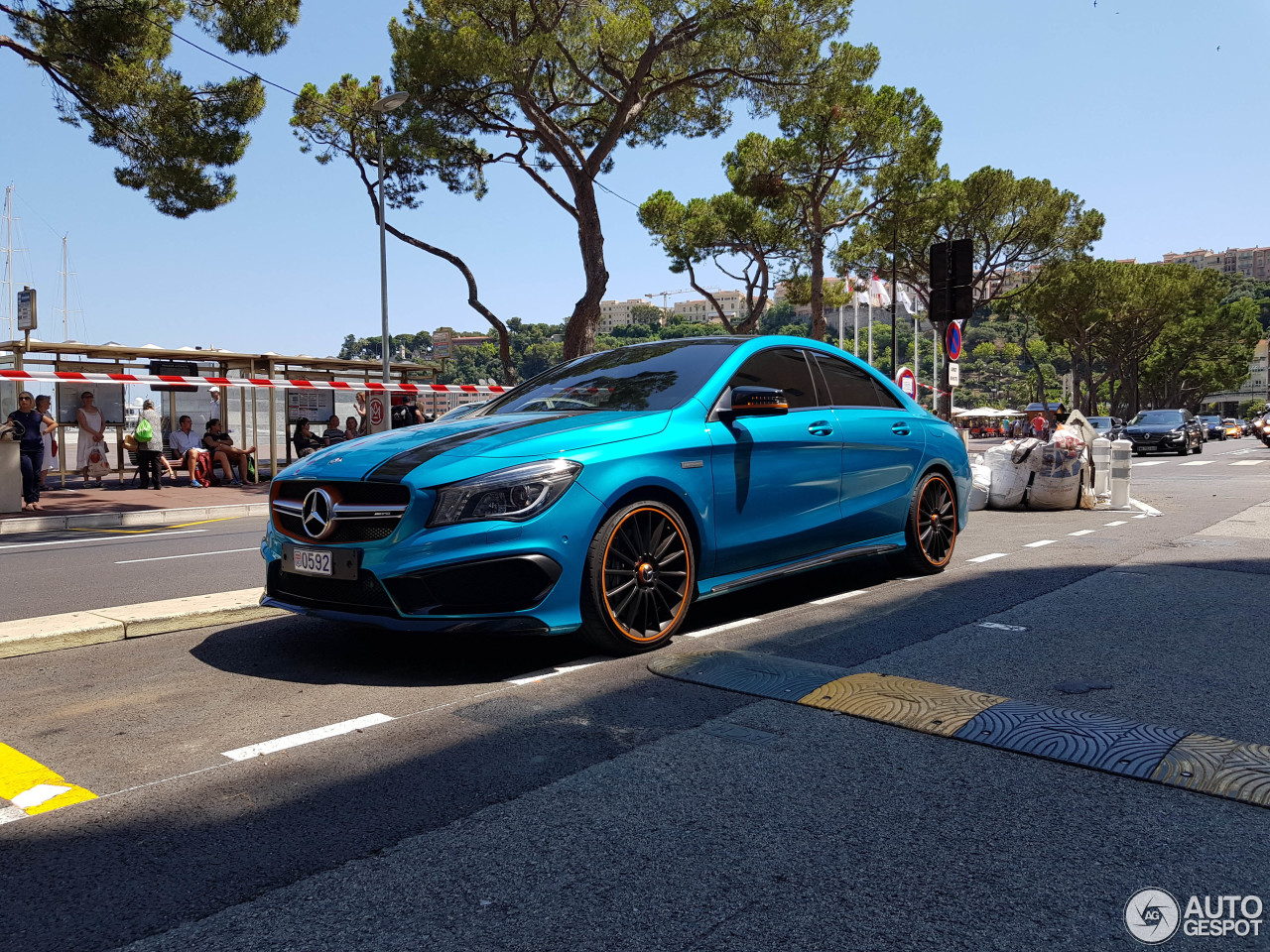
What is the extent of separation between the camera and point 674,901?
236cm

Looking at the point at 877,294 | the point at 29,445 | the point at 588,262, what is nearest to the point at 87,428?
the point at 29,445

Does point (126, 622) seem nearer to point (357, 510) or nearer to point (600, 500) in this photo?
point (357, 510)

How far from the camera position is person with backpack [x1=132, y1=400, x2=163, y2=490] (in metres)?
18.4

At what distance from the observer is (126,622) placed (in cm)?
523

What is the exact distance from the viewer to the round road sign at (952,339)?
14.2m

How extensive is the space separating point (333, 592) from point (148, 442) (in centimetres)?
1599

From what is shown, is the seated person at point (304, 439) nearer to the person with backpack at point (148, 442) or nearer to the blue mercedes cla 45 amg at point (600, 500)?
the person with backpack at point (148, 442)

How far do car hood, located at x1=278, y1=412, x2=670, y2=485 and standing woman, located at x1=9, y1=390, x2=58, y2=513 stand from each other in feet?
39.9

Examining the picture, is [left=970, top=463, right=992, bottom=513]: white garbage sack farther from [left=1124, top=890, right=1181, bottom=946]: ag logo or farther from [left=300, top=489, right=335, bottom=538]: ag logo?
[left=1124, top=890, right=1181, bottom=946]: ag logo

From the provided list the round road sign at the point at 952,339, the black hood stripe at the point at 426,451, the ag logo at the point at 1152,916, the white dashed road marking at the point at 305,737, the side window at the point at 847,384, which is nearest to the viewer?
the ag logo at the point at 1152,916

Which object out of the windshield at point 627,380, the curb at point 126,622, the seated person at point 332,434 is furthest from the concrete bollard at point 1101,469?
the seated person at point 332,434

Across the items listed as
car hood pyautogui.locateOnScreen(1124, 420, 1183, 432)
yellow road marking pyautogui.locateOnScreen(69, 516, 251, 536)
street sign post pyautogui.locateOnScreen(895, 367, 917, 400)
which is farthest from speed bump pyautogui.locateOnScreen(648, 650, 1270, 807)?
car hood pyautogui.locateOnScreen(1124, 420, 1183, 432)

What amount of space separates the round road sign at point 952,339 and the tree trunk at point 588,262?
27.5 feet

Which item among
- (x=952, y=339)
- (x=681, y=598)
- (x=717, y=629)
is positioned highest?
(x=952, y=339)
